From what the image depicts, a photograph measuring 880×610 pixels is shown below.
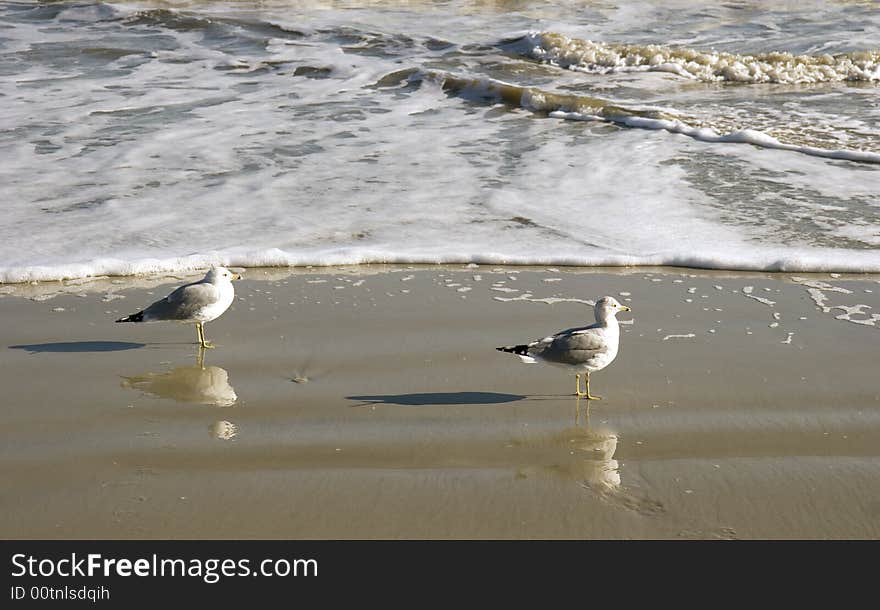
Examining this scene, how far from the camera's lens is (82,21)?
59.4 ft

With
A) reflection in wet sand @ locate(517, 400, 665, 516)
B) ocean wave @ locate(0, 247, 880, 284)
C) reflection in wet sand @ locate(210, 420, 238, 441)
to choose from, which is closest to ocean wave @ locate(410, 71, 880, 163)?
ocean wave @ locate(0, 247, 880, 284)

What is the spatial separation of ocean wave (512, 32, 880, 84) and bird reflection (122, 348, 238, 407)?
1123cm

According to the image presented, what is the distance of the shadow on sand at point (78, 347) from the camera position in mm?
5199

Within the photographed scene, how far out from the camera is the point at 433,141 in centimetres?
1014

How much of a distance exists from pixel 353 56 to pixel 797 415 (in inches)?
473

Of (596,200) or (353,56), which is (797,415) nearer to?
(596,200)

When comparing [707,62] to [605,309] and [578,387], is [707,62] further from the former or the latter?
[578,387]

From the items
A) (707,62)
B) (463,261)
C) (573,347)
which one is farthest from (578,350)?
(707,62)

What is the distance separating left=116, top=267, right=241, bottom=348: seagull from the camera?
5.22 meters

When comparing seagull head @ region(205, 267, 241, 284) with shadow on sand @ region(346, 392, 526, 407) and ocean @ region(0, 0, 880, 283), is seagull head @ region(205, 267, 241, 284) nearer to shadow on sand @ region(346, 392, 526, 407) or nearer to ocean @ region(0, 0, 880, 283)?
shadow on sand @ region(346, 392, 526, 407)

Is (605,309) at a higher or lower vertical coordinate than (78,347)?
higher

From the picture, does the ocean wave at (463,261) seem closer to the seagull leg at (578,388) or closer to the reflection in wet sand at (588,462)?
the seagull leg at (578,388)

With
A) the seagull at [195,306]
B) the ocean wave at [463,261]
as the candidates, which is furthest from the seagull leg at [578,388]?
the ocean wave at [463,261]

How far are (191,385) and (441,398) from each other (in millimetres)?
1134
